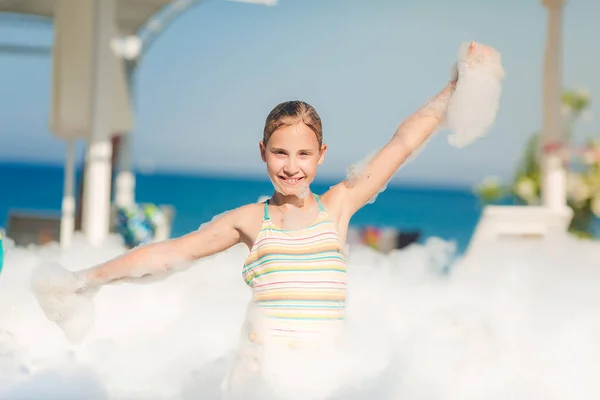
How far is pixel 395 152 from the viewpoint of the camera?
6.08 ft

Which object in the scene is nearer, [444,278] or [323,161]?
[323,161]

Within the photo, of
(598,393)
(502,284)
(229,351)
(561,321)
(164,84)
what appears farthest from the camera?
(164,84)

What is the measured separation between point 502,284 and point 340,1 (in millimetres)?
34712

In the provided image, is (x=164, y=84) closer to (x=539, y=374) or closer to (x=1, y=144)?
(x=1, y=144)

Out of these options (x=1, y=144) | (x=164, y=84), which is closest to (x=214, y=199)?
(x=164, y=84)

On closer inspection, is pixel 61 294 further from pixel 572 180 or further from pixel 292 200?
Result: pixel 572 180

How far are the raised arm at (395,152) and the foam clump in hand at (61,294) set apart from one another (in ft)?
2.18

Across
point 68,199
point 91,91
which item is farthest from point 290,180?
point 68,199

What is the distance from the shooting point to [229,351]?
2.24m

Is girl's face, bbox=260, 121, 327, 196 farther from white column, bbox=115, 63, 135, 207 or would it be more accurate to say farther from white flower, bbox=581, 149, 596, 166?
white column, bbox=115, 63, 135, 207

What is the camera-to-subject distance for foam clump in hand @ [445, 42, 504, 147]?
185cm

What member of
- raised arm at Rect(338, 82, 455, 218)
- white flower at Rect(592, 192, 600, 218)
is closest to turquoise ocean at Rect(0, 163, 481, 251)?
white flower at Rect(592, 192, 600, 218)

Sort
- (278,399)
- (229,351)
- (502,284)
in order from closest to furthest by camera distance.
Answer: (278,399)
(229,351)
(502,284)

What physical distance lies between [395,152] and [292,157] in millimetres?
289
